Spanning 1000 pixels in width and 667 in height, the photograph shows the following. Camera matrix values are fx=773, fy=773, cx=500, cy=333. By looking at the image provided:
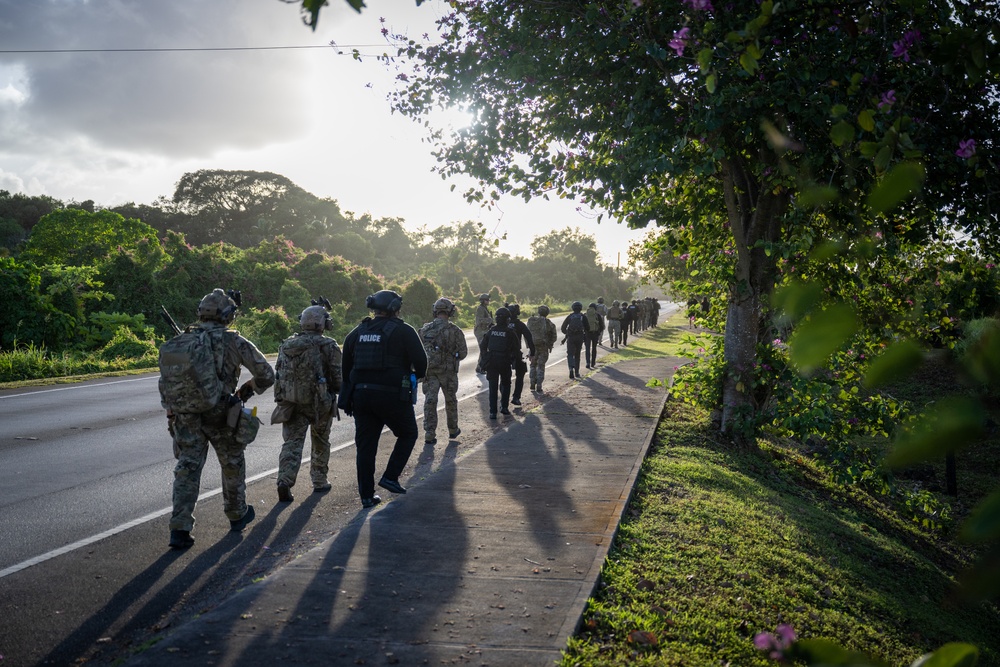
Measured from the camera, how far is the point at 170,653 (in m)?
3.80

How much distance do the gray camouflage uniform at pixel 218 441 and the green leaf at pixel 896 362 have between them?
231 inches

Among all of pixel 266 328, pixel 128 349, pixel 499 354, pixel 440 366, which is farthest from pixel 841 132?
pixel 266 328

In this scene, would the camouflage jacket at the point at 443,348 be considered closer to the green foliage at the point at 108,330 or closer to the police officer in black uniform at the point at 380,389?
the police officer in black uniform at the point at 380,389

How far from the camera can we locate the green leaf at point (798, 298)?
0.84 m

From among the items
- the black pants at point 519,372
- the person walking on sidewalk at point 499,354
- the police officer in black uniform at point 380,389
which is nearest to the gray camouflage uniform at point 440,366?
the person walking on sidewalk at point 499,354

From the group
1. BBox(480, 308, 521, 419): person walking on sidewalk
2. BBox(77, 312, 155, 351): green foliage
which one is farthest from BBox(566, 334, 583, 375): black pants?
BBox(77, 312, 155, 351): green foliage

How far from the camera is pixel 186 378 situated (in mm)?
5902

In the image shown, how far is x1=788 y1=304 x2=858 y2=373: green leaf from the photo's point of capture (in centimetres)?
78

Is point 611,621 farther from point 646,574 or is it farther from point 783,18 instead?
point 783,18

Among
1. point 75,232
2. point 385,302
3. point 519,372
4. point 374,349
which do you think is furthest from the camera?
point 75,232

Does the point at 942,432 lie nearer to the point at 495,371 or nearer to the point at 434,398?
the point at 434,398

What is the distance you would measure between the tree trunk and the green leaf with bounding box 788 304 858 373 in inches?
357

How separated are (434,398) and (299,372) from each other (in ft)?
10.2

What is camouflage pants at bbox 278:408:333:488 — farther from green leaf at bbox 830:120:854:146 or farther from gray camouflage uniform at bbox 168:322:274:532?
green leaf at bbox 830:120:854:146
